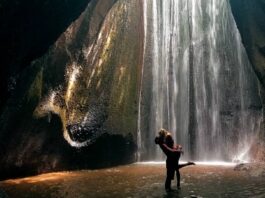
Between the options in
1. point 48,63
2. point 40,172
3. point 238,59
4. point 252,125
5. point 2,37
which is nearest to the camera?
point 2,37

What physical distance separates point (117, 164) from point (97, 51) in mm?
5330

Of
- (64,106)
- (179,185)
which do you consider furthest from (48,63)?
(179,185)

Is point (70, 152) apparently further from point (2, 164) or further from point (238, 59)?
point (238, 59)

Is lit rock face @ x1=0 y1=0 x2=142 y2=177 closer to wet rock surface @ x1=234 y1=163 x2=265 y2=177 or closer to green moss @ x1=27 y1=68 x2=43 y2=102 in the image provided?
green moss @ x1=27 y1=68 x2=43 y2=102

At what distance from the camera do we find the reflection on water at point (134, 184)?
10.5 m

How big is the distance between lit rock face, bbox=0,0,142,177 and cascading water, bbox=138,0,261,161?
5.73 feet

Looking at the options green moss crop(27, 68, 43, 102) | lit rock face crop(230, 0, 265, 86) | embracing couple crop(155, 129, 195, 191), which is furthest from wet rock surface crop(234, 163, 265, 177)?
green moss crop(27, 68, 43, 102)

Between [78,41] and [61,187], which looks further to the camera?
[78,41]

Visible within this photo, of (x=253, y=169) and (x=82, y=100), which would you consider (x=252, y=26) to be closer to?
(x=253, y=169)

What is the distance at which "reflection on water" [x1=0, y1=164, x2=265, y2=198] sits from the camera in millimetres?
10513

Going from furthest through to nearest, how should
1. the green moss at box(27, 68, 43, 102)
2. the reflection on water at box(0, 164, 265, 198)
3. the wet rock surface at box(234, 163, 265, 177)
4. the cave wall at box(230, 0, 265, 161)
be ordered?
the green moss at box(27, 68, 43, 102)
the cave wall at box(230, 0, 265, 161)
the wet rock surface at box(234, 163, 265, 177)
the reflection on water at box(0, 164, 265, 198)

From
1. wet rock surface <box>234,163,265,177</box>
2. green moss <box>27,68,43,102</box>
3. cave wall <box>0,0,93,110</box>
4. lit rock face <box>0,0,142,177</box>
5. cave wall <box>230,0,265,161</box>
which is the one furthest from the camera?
green moss <box>27,68,43,102</box>

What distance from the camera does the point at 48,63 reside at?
17.1 m

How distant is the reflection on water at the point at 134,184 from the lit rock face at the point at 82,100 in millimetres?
1430
